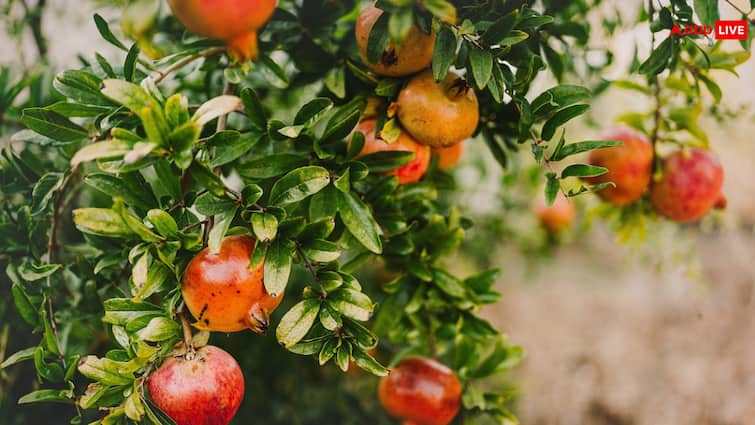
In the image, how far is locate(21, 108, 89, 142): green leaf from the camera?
0.64 meters

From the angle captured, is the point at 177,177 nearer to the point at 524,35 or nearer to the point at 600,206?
the point at 524,35

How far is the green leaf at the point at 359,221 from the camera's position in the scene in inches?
25.0

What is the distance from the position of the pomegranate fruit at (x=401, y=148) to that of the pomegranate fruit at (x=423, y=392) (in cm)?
33

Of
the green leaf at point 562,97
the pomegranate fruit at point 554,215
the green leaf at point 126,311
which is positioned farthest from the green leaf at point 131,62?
the pomegranate fruit at point 554,215

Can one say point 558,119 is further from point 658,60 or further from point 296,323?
point 296,323

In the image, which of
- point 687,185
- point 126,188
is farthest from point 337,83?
point 687,185

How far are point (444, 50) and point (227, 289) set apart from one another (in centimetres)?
32

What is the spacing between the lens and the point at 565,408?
192cm

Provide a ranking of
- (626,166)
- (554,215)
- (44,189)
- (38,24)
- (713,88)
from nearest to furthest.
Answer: (44,189) < (713,88) < (626,166) < (38,24) < (554,215)

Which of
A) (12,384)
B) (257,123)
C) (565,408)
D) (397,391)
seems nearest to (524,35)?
(257,123)

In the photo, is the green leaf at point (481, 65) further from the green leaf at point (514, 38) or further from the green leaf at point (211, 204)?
the green leaf at point (211, 204)

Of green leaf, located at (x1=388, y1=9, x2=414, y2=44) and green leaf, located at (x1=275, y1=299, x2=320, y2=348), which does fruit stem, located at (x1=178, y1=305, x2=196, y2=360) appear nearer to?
green leaf, located at (x1=275, y1=299, x2=320, y2=348)

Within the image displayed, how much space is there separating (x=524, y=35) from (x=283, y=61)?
1.95ft

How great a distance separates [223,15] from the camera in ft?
1.59
